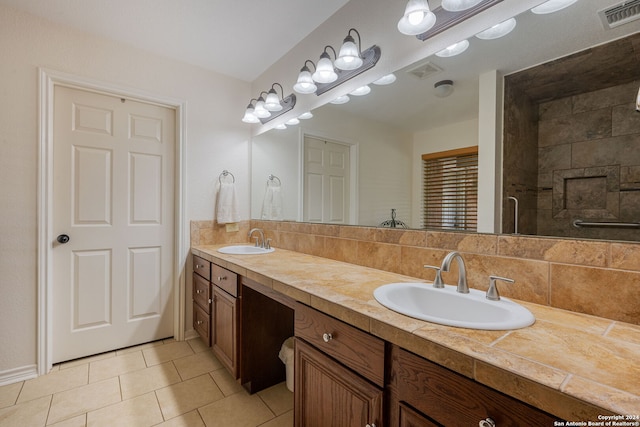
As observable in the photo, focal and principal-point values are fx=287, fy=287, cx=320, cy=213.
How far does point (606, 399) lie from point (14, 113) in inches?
113

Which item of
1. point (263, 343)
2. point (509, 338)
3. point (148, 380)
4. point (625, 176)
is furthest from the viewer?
point (148, 380)

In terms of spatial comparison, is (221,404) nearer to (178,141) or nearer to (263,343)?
(263,343)

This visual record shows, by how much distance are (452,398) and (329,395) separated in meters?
0.49

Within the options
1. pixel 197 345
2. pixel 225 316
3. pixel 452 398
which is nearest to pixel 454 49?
pixel 452 398

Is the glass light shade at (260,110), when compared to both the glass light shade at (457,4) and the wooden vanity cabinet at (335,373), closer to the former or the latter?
the glass light shade at (457,4)

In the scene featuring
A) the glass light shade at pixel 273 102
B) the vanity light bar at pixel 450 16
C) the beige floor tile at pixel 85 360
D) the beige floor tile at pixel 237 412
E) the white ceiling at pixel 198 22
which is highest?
the white ceiling at pixel 198 22

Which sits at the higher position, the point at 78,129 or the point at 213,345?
the point at 78,129

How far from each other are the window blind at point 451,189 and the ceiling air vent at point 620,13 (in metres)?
0.50

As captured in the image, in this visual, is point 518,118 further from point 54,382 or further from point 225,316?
point 54,382

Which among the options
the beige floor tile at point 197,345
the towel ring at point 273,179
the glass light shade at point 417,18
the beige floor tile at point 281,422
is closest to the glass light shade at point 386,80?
the glass light shade at point 417,18

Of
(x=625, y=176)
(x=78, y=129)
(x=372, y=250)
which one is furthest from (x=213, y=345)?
(x=625, y=176)

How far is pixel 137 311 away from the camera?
2281 millimetres

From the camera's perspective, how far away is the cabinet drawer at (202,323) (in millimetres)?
2049

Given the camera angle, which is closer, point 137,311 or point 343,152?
point 343,152
